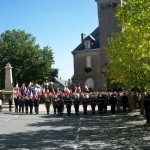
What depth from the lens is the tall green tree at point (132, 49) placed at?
18.9m

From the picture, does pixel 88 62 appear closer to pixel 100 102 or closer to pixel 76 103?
pixel 100 102

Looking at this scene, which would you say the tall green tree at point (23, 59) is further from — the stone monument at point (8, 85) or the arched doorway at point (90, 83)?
the stone monument at point (8, 85)

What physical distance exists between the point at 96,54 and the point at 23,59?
15931 millimetres

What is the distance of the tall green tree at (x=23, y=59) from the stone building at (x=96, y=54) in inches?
378

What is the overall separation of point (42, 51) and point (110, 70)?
40933mm

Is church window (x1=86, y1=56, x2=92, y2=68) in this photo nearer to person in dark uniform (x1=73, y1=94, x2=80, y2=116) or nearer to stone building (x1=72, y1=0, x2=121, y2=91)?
stone building (x1=72, y1=0, x2=121, y2=91)

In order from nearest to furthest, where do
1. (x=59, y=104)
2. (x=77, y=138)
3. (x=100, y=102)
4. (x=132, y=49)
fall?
(x=77, y=138)
(x=132, y=49)
(x=59, y=104)
(x=100, y=102)

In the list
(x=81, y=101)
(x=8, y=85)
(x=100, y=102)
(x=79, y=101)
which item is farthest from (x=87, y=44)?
A: (x=79, y=101)

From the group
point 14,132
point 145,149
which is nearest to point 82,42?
point 14,132

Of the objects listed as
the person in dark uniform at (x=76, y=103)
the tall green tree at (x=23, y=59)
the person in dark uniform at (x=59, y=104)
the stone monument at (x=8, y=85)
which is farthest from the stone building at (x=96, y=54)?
the person in dark uniform at (x=59, y=104)

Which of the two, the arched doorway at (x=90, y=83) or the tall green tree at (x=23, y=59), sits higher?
the tall green tree at (x=23, y=59)

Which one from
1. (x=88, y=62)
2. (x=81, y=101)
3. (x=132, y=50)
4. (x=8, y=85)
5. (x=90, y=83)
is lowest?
(x=81, y=101)

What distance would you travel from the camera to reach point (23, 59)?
67438mm

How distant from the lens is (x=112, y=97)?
104 ft
